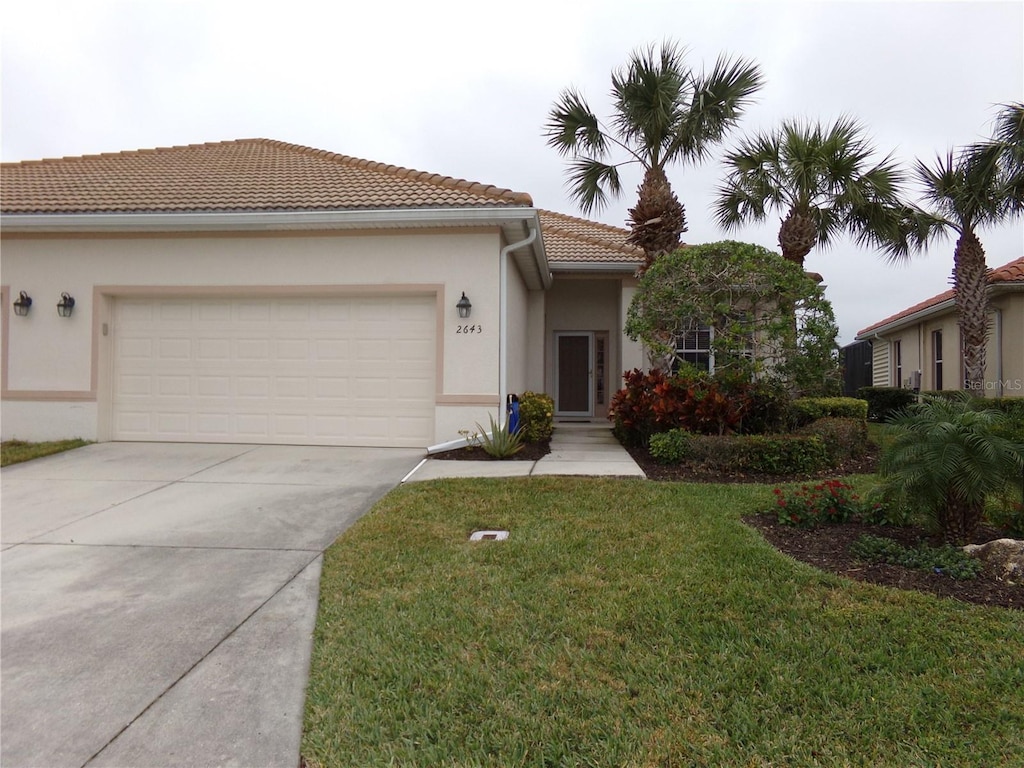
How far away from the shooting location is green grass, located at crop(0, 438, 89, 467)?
26.6 ft

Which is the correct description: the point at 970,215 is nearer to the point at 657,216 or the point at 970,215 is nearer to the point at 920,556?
the point at 657,216

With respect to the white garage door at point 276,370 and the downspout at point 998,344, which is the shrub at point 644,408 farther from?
the downspout at point 998,344

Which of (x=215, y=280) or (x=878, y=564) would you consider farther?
(x=215, y=280)

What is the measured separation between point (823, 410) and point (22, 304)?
13.5 metres

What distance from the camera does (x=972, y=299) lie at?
39.4ft

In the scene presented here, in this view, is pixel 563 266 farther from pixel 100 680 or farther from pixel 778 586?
pixel 100 680

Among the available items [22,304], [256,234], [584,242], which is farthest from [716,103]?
[22,304]

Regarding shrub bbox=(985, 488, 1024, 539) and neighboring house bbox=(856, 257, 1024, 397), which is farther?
neighboring house bbox=(856, 257, 1024, 397)

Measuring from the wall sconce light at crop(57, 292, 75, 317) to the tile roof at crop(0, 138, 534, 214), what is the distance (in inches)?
52.5

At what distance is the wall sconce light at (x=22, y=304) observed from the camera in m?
9.28

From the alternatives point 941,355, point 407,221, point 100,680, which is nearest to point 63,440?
point 407,221

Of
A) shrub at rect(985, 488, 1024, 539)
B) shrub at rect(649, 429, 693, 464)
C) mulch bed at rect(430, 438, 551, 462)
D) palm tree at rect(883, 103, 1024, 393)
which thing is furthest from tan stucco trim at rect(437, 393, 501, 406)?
palm tree at rect(883, 103, 1024, 393)

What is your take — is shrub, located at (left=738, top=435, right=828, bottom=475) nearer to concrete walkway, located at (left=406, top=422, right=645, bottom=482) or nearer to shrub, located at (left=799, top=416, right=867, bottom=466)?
shrub, located at (left=799, top=416, right=867, bottom=466)

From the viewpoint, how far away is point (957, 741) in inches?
88.7
